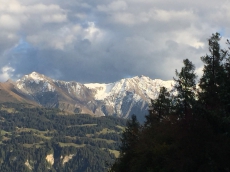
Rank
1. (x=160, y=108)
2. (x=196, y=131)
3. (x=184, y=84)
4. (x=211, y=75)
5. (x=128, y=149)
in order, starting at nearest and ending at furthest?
(x=196, y=131), (x=211, y=75), (x=184, y=84), (x=160, y=108), (x=128, y=149)

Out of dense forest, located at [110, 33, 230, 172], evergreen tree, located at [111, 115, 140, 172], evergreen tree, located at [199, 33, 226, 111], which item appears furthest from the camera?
evergreen tree, located at [111, 115, 140, 172]

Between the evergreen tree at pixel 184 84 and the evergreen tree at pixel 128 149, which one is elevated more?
the evergreen tree at pixel 184 84

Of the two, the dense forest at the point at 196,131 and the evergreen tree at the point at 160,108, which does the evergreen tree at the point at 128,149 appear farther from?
the dense forest at the point at 196,131

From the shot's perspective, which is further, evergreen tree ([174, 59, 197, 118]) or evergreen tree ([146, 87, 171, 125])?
evergreen tree ([146, 87, 171, 125])

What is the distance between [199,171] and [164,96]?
38767mm

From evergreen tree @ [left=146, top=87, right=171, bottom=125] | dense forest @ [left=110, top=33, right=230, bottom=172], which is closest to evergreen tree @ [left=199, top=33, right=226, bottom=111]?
dense forest @ [left=110, top=33, right=230, bottom=172]

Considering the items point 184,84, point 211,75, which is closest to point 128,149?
point 184,84

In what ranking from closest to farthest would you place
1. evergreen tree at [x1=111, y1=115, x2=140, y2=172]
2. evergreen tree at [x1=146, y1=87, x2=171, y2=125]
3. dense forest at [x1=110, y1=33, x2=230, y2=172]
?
dense forest at [x1=110, y1=33, x2=230, y2=172], evergreen tree at [x1=111, y1=115, x2=140, y2=172], evergreen tree at [x1=146, y1=87, x2=171, y2=125]

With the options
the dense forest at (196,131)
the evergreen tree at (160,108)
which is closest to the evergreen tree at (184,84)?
the dense forest at (196,131)

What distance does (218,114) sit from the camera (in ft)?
138

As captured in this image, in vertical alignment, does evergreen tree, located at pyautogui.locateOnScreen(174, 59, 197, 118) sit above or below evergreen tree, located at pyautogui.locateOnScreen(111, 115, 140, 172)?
above

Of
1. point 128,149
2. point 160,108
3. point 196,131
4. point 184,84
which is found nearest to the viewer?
point 196,131

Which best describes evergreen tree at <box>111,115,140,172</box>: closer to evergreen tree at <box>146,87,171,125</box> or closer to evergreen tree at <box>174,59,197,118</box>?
evergreen tree at <box>146,87,171,125</box>

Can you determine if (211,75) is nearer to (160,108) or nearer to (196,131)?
(196,131)
